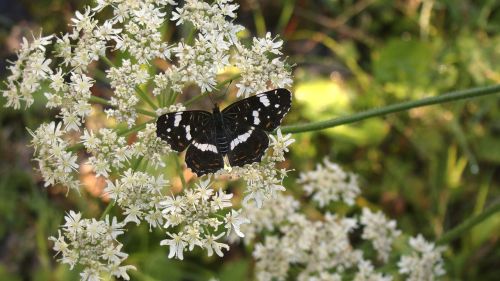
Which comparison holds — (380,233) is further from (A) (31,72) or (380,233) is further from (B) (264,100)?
(A) (31,72)

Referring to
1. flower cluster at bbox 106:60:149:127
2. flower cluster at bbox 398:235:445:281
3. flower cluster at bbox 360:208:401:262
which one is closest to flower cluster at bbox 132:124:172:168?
flower cluster at bbox 106:60:149:127

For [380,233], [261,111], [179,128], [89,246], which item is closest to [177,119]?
[179,128]

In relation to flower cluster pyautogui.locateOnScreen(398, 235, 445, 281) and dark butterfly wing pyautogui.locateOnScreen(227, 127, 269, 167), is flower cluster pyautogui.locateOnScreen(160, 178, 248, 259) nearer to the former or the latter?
dark butterfly wing pyautogui.locateOnScreen(227, 127, 269, 167)

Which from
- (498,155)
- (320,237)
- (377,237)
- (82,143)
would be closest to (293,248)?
(320,237)

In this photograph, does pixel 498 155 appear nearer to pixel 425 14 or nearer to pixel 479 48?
pixel 479 48

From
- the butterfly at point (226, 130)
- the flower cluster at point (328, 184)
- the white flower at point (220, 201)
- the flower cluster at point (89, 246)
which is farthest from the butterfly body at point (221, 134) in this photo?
the flower cluster at point (328, 184)

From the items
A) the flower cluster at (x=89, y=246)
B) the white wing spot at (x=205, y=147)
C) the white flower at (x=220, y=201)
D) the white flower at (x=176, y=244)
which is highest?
the white wing spot at (x=205, y=147)

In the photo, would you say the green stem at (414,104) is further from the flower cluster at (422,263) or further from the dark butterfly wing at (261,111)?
the flower cluster at (422,263)
